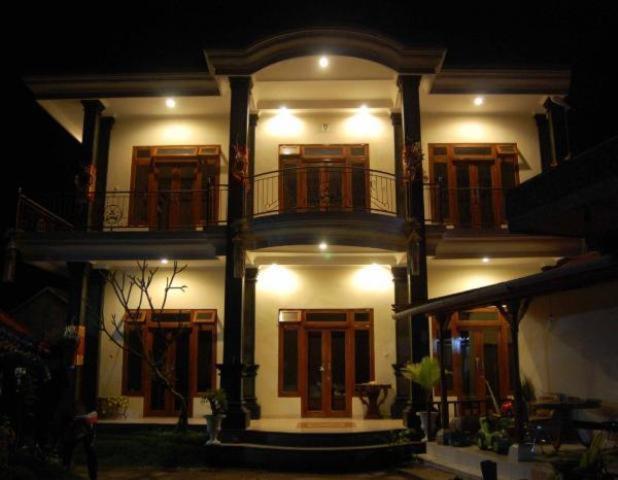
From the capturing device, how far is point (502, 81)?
13.0 metres

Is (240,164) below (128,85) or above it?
below

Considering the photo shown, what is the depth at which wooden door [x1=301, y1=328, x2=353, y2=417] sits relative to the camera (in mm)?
13016

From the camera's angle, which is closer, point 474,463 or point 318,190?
point 474,463

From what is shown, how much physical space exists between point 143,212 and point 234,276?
3.47 metres

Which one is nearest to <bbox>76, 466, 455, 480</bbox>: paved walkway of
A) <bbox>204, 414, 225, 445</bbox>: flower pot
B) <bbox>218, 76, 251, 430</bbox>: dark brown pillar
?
<bbox>204, 414, 225, 445</bbox>: flower pot

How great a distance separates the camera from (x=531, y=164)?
13836 mm

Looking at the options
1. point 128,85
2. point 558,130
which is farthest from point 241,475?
point 558,130

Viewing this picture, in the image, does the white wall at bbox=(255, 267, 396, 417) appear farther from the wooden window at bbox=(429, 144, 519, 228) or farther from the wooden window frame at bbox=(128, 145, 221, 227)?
the wooden window frame at bbox=(128, 145, 221, 227)

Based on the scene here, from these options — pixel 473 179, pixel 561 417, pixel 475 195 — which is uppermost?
pixel 473 179

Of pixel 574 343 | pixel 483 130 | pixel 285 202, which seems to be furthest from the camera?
pixel 483 130

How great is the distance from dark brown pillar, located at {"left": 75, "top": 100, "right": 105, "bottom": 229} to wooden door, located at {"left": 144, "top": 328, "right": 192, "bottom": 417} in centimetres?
293

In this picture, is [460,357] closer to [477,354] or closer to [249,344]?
[477,354]

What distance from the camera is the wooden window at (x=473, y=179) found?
44.3 ft

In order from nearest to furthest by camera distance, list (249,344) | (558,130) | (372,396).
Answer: (372,396) < (249,344) < (558,130)
